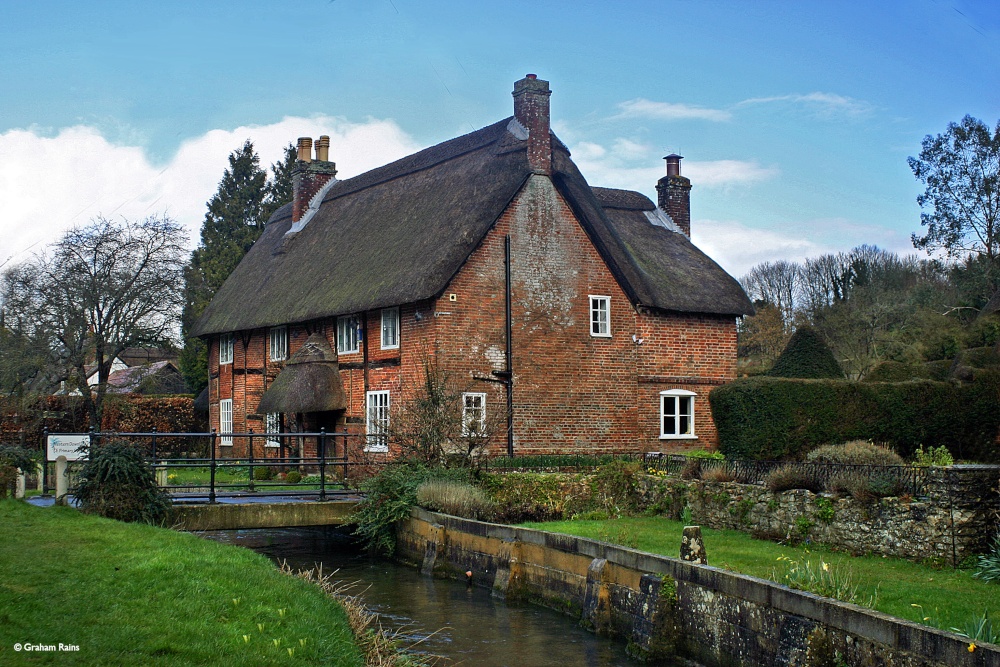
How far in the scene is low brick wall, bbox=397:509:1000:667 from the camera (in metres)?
8.45

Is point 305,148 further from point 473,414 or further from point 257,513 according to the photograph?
point 257,513

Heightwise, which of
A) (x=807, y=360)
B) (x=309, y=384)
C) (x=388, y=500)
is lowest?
(x=388, y=500)

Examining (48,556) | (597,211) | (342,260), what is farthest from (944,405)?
(48,556)

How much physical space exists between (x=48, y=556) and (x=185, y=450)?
86.8 feet

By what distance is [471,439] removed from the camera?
1991 centimetres

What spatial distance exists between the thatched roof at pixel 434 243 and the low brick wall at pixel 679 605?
27.7 ft

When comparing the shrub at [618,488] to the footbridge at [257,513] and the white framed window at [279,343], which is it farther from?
the white framed window at [279,343]

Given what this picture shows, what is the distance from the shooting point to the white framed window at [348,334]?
2679 centimetres

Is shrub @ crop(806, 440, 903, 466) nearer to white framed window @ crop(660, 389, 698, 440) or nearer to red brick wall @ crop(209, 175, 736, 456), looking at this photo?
red brick wall @ crop(209, 175, 736, 456)

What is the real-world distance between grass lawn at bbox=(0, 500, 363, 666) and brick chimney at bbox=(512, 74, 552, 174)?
15068 mm

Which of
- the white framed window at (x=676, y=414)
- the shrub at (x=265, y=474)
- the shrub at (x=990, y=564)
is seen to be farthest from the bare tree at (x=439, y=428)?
the shrub at (x=990, y=564)

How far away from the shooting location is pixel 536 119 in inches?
1011

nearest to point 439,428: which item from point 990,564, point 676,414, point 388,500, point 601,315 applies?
point 388,500

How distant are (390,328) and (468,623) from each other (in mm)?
12688
